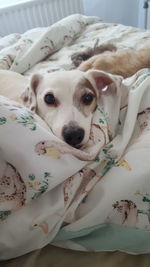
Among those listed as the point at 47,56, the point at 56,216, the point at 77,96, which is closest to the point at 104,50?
the point at 47,56

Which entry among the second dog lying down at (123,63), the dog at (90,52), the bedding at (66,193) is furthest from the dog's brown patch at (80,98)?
the dog at (90,52)

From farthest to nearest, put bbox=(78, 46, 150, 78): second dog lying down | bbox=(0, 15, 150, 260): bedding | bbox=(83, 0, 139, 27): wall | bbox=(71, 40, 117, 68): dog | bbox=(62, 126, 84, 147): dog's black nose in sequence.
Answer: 1. bbox=(83, 0, 139, 27): wall
2. bbox=(71, 40, 117, 68): dog
3. bbox=(78, 46, 150, 78): second dog lying down
4. bbox=(62, 126, 84, 147): dog's black nose
5. bbox=(0, 15, 150, 260): bedding

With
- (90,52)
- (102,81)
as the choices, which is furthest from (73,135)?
(90,52)

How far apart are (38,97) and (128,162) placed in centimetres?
37

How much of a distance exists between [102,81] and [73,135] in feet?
0.90

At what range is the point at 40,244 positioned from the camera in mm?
508

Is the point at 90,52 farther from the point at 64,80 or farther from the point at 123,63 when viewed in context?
the point at 64,80

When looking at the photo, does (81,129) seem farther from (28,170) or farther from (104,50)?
(104,50)

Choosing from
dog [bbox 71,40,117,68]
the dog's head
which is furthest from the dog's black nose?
dog [bbox 71,40,117,68]

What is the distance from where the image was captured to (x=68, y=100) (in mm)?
737

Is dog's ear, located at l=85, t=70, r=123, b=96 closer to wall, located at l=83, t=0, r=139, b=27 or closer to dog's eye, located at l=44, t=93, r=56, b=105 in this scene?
dog's eye, located at l=44, t=93, r=56, b=105

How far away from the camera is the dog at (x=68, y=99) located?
2.09 feet

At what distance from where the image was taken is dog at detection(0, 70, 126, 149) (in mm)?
637

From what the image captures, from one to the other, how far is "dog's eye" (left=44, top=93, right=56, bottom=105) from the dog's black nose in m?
0.14
